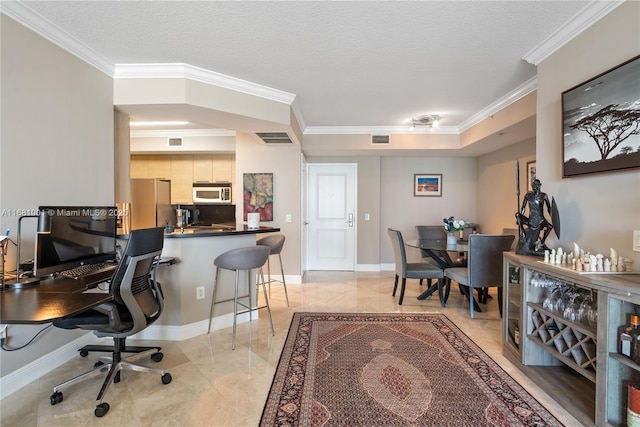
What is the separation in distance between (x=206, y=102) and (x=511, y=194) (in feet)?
14.2

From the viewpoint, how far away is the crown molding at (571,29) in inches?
72.4

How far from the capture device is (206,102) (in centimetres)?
291

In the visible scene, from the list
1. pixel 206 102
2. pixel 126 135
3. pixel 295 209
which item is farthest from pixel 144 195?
pixel 206 102

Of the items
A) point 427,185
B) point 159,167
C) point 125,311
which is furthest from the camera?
point 427,185

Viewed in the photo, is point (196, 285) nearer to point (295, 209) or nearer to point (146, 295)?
point (146, 295)

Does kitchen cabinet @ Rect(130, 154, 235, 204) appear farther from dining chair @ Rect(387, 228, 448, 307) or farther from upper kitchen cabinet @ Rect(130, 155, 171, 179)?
dining chair @ Rect(387, 228, 448, 307)

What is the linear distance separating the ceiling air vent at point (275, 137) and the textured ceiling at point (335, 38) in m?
0.75

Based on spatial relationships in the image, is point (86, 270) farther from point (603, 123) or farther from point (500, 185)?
point (500, 185)

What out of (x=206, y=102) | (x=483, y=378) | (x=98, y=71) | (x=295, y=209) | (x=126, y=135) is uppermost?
(x=98, y=71)

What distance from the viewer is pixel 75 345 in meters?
2.46

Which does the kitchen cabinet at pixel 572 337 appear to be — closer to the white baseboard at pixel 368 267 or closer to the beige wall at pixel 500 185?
the beige wall at pixel 500 185

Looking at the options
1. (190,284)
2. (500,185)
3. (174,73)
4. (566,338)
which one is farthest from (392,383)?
(500,185)

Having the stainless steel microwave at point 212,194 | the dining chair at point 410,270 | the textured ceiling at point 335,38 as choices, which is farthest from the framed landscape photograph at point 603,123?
the stainless steel microwave at point 212,194

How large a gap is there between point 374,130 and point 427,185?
5.23 ft
